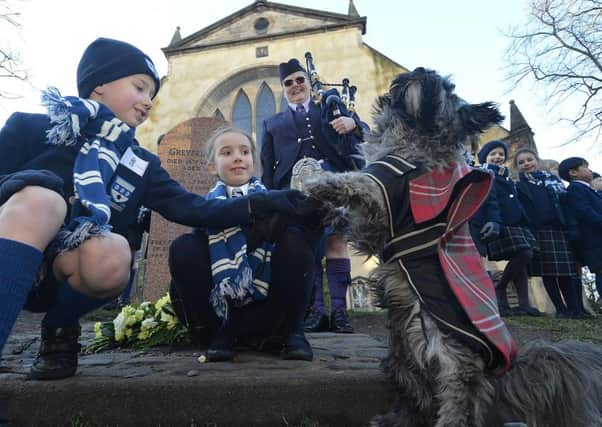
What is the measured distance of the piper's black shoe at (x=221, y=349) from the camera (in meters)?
2.30

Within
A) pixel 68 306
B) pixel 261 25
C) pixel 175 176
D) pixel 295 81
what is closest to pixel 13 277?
pixel 68 306

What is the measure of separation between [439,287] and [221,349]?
1.32 metres

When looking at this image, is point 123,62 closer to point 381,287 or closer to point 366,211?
point 366,211

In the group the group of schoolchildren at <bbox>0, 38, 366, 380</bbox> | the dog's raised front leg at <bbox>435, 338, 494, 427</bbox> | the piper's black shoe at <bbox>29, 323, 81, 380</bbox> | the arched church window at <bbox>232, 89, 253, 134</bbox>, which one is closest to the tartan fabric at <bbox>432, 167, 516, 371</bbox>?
the dog's raised front leg at <bbox>435, 338, 494, 427</bbox>

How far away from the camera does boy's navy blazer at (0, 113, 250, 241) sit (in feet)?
6.37

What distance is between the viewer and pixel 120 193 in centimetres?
209

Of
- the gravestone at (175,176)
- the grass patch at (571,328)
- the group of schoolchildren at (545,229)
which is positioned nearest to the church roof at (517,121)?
the group of schoolchildren at (545,229)

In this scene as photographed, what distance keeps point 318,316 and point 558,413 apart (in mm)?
2798

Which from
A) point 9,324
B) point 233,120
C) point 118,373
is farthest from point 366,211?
point 233,120

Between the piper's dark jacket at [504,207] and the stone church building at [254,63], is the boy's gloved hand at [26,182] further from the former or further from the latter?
the stone church building at [254,63]

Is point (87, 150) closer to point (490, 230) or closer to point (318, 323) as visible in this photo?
point (318, 323)

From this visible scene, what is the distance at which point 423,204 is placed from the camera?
1.61m

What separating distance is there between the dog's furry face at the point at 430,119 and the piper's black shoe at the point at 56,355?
1.65 meters

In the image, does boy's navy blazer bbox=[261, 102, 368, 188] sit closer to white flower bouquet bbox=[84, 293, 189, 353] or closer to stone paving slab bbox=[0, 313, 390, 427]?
white flower bouquet bbox=[84, 293, 189, 353]
